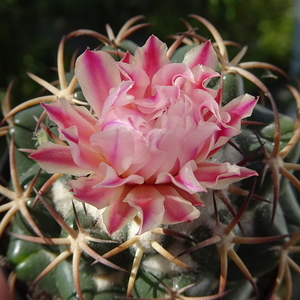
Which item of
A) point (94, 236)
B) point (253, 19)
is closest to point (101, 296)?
point (94, 236)

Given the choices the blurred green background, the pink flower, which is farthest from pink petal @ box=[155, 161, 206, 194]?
the blurred green background

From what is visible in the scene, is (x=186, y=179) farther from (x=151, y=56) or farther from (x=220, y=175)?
(x=151, y=56)

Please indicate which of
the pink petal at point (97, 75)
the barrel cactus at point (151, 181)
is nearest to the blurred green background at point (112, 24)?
the barrel cactus at point (151, 181)

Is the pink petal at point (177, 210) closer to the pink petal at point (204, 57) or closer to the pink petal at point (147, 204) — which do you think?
the pink petal at point (147, 204)

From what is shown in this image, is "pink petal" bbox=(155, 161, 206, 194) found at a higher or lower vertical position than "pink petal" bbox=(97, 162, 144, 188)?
lower

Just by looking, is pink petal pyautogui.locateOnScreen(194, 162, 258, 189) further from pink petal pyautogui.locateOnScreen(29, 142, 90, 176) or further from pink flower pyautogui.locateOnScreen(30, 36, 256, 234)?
pink petal pyautogui.locateOnScreen(29, 142, 90, 176)

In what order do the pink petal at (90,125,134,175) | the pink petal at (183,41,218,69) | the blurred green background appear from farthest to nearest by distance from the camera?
the blurred green background → the pink petal at (183,41,218,69) → the pink petal at (90,125,134,175)

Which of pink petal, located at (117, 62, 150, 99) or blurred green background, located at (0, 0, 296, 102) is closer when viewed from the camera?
pink petal, located at (117, 62, 150, 99)

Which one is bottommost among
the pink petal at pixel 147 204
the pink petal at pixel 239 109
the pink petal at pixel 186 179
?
the pink petal at pixel 147 204
